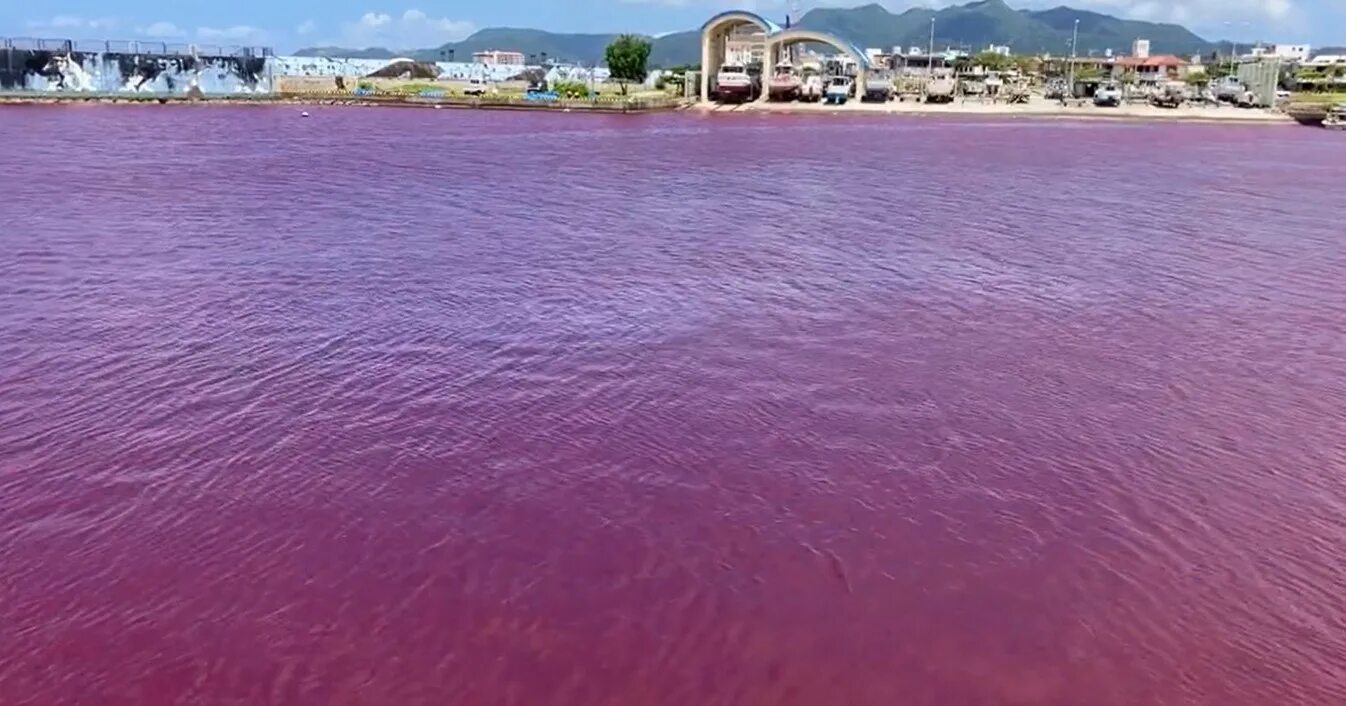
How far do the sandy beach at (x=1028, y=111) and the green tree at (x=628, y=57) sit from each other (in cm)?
1308

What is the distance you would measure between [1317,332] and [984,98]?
186 ft

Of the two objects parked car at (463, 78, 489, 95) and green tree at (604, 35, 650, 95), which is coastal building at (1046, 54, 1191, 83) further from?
parked car at (463, 78, 489, 95)

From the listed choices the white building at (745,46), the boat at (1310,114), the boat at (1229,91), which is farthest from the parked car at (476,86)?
the boat at (1229,91)

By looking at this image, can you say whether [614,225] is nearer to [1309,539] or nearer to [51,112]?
[1309,539]

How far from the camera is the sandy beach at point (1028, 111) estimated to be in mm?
51625

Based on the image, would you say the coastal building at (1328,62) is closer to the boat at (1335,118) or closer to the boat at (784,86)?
the boat at (1335,118)

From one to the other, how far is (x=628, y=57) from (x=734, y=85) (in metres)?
14.8

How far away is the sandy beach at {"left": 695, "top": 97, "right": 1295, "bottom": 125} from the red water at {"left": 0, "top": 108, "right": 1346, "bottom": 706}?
37973 mm

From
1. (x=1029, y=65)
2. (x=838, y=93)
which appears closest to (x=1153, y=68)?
(x=1029, y=65)

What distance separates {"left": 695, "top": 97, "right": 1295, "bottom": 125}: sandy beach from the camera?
51625mm

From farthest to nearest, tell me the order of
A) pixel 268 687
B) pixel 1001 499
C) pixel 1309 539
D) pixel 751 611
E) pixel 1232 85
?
pixel 1232 85
pixel 1001 499
pixel 1309 539
pixel 751 611
pixel 268 687

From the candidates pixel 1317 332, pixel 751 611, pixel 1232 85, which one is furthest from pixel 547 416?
pixel 1232 85

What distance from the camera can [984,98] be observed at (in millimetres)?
64625

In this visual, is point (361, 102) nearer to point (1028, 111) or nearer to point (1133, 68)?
point (1028, 111)
